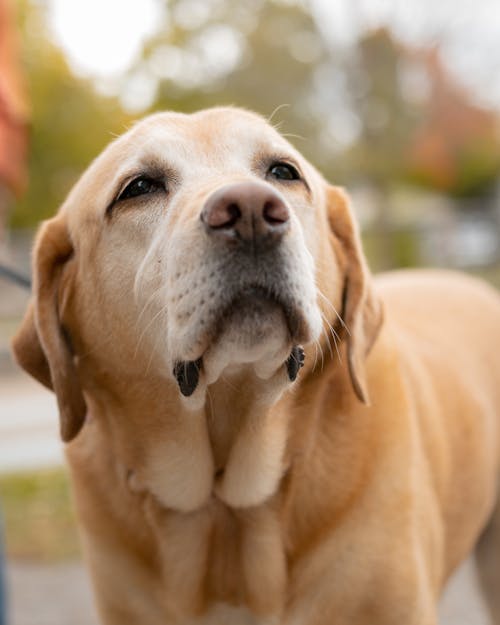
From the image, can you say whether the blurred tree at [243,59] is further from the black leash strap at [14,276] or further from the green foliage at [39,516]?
the black leash strap at [14,276]

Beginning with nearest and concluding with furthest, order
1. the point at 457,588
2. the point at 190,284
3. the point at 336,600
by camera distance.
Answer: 1. the point at 190,284
2. the point at 336,600
3. the point at 457,588

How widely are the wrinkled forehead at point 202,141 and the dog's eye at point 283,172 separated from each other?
0.15ft

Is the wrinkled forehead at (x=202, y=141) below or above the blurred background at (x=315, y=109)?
above

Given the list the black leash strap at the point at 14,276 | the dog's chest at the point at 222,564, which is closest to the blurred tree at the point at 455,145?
the black leash strap at the point at 14,276

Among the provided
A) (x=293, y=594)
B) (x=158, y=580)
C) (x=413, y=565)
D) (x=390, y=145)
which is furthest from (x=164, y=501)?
(x=390, y=145)

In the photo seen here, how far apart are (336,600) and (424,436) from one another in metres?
0.70

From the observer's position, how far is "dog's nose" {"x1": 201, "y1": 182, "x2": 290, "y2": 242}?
1.94 m

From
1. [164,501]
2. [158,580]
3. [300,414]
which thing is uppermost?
[300,414]

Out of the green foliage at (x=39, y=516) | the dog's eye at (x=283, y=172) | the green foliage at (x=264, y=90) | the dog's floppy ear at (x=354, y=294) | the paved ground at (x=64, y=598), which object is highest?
the dog's eye at (x=283, y=172)

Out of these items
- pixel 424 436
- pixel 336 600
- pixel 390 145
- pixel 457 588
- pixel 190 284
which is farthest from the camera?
pixel 390 145

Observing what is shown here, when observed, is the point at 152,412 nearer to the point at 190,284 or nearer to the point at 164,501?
the point at 164,501

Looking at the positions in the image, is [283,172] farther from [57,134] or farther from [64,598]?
[57,134]

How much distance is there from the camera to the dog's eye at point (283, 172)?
2588 mm

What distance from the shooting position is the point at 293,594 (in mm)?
2496
